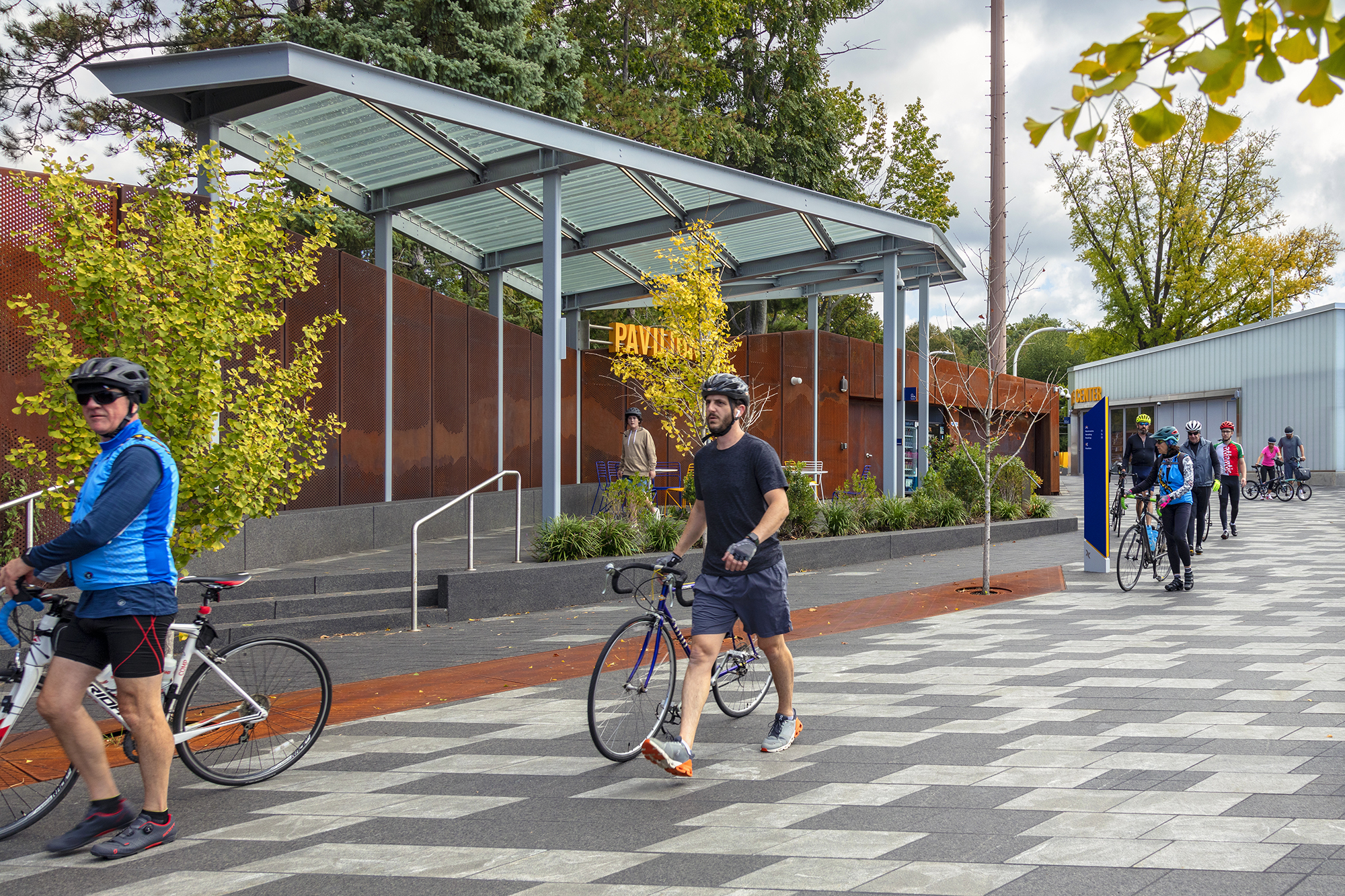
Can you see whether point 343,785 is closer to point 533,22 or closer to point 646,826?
point 646,826

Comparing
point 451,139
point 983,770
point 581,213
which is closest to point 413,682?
point 983,770

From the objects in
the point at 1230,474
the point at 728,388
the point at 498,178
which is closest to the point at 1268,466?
the point at 1230,474

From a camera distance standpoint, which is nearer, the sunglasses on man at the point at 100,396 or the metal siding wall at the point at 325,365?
the sunglasses on man at the point at 100,396

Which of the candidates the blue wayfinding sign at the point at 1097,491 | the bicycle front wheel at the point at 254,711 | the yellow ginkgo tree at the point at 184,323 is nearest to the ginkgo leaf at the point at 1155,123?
the bicycle front wheel at the point at 254,711

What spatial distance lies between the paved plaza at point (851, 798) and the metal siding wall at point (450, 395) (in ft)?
25.9

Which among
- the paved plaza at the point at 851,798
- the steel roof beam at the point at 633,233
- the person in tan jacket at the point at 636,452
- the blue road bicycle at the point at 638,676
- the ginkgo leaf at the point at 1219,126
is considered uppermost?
the steel roof beam at the point at 633,233

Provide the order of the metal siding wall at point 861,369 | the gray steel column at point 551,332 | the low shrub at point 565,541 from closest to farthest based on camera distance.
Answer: the low shrub at point 565,541 < the gray steel column at point 551,332 < the metal siding wall at point 861,369

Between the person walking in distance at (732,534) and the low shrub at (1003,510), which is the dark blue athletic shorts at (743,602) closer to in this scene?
the person walking in distance at (732,534)

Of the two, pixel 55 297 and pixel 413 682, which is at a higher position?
pixel 55 297

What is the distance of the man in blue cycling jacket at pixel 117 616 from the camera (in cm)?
421

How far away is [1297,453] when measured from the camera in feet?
93.7

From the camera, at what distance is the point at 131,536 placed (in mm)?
4309

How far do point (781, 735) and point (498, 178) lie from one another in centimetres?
923

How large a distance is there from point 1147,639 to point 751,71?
28620 millimetres
